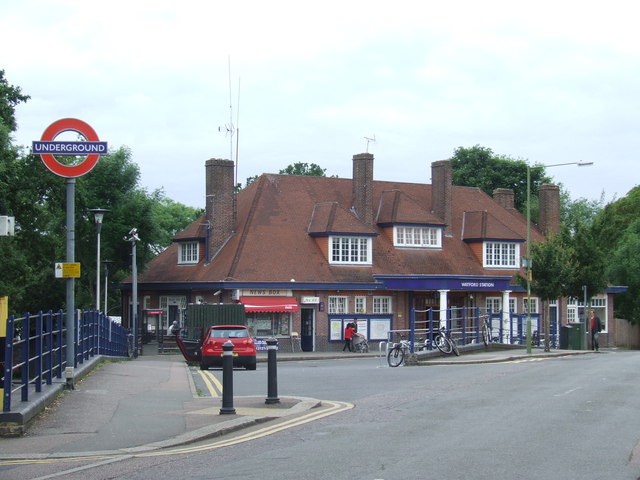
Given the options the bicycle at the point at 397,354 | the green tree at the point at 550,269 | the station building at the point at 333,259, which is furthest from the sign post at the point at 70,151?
the station building at the point at 333,259

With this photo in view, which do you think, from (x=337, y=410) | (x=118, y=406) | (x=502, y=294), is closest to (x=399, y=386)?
(x=337, y=410)

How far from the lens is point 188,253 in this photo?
→ 51.8 m

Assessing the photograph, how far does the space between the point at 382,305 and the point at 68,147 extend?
3586 cm

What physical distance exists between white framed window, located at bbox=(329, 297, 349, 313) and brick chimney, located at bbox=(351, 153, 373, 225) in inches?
206

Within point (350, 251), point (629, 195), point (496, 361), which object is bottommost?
point (496, 361)

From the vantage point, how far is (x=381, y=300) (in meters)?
50.5

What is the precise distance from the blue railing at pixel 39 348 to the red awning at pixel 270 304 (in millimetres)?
18720

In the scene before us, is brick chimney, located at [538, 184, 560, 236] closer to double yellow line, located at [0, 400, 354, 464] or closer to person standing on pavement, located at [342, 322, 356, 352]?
person standing on pavement, located at [342, 322, 356, 352]

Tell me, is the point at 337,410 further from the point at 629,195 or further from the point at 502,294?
the point at 629,195

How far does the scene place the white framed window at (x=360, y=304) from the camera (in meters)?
49.5

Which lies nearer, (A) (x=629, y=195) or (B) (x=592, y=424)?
(B) (x=592, y=424)

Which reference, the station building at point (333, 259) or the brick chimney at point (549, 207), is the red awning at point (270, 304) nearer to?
the station building at point (333, 259)

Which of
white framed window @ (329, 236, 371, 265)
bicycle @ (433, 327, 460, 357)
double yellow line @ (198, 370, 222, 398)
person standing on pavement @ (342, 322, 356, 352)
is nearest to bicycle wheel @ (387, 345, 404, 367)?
bicycle @ (433, 327, 460, 357)

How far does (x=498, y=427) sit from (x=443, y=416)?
141cm
